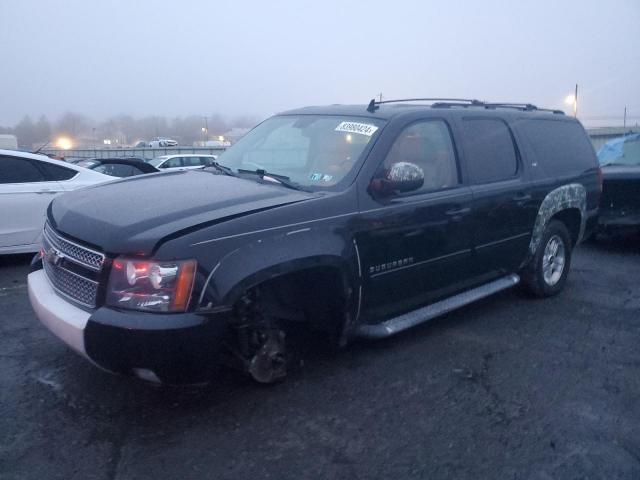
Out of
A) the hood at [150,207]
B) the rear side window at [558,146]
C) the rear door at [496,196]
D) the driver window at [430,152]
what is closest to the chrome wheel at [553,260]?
the rear door at [496,196]

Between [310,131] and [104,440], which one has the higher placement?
[310,131]

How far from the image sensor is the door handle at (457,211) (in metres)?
3.96

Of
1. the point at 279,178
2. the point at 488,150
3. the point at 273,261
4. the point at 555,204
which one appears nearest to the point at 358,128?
the point at 279,178

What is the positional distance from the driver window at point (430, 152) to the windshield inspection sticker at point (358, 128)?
0.19 meters

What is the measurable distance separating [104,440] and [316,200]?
1.74 metres

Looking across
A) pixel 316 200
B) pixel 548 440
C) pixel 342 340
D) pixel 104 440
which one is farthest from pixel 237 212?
pixel 548 440

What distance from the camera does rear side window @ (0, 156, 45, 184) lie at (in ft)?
20.2

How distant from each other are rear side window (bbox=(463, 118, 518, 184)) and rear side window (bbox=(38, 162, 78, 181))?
4.79 m

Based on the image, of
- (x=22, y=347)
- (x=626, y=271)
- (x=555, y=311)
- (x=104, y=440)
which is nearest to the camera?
(x=104, y=440)

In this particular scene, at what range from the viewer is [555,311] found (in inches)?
199

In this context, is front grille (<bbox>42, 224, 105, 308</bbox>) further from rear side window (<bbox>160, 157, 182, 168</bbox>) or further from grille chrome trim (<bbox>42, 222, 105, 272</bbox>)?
rear side window (<bbox>160, 157, 182, 168</bbox>)

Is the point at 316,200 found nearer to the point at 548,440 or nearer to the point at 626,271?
the point at 548,440

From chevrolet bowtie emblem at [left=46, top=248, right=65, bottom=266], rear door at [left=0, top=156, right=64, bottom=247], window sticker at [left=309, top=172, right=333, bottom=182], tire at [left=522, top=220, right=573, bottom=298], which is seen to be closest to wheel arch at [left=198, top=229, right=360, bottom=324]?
window sticker at [left=309, top=172, right=333, bottom=182]

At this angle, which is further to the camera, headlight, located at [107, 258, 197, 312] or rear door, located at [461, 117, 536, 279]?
rear door, located at [461, 117, 536, 279]
